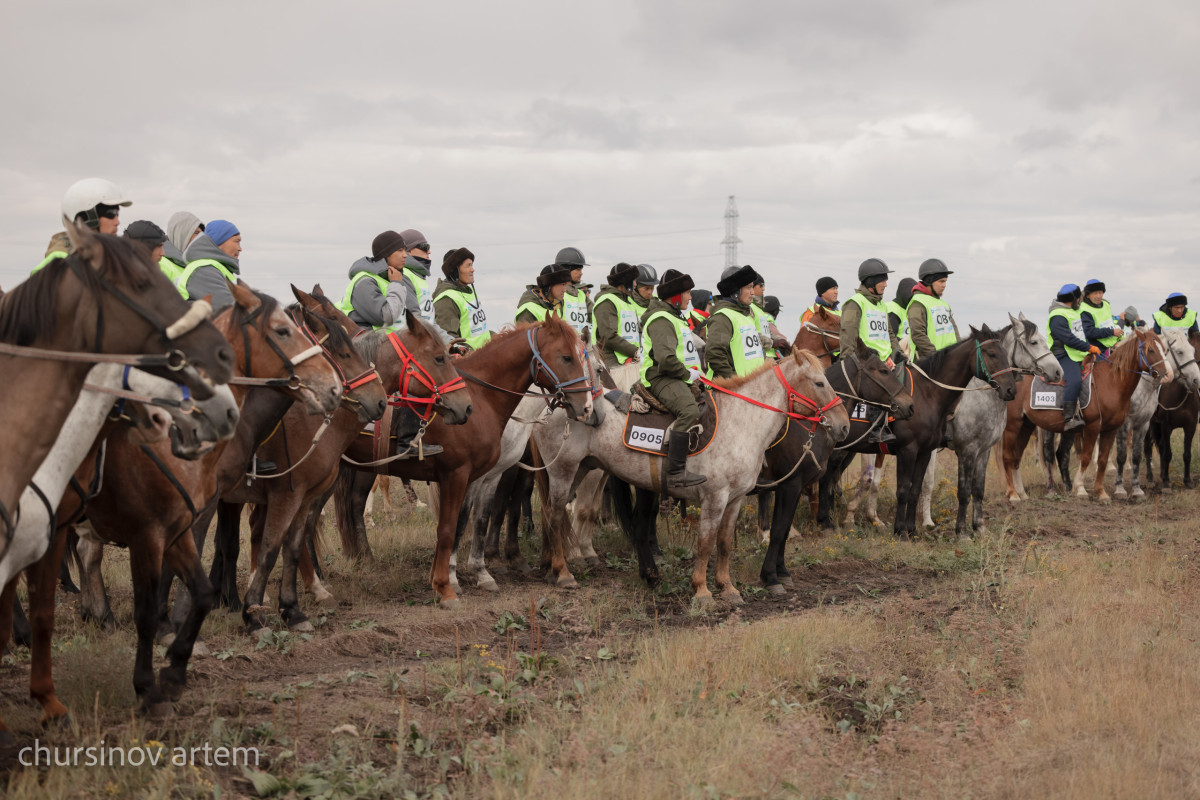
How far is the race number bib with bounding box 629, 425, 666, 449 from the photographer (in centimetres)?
1058

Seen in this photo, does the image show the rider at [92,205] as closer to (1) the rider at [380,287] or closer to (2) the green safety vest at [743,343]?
(1) the rider at [380,287]

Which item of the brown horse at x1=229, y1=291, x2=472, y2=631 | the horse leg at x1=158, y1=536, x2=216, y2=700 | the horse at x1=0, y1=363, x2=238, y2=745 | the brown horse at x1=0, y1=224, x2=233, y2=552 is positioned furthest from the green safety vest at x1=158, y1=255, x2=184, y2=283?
the brown horse at x1=0, y1=224, x2=233, y2=552

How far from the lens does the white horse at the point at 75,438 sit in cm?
474

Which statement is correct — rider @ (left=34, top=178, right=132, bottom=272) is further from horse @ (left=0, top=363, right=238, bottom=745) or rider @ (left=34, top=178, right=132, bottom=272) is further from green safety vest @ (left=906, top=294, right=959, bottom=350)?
green safety vest @ (left=906, top=294, right=959, bottom=350)

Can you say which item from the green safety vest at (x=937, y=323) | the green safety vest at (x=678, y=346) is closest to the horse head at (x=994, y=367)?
the green safety vest at (x=937, y=323)

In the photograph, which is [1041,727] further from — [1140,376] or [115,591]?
[1140,376]

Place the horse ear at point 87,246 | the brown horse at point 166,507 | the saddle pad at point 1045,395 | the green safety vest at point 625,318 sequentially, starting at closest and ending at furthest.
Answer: the horse ear at point 87,246, the brown horse at point 166,507, the green safety vest at point 625,318, the saddle pad at point 1045,395

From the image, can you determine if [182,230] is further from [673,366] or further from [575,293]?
[575,293]

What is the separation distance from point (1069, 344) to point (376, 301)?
12.5 m

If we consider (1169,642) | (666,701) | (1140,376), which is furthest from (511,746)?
(1140,376)

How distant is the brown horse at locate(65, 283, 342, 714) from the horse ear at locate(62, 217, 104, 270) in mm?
1539

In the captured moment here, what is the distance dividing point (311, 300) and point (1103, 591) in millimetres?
7697

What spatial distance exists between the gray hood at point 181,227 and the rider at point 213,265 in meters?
0.35

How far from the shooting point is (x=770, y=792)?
17.8 feet
